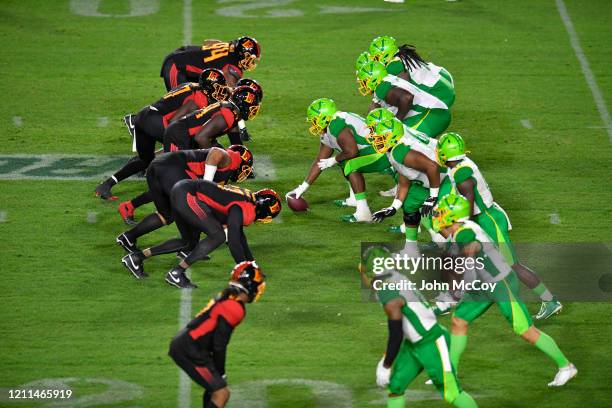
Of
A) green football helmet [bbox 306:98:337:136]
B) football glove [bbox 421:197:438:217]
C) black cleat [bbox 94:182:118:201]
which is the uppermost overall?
green football helmet [bbox 306:98:337:136]

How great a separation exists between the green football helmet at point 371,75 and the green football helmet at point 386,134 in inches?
59.9

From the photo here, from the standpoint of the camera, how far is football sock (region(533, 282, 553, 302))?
11.6 metres

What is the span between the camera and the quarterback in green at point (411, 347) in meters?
9.53

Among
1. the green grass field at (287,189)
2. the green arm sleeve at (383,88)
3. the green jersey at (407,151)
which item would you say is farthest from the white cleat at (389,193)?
the green jersey at (407,151)

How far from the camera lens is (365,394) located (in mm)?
10422

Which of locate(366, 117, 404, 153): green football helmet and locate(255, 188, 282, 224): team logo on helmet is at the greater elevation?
locate(366, 117, 404, 153): green football helmet

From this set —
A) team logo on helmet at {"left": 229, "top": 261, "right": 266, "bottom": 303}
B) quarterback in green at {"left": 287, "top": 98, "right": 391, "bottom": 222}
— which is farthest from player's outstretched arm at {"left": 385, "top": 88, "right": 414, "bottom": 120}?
team logo on helmet at {"left": 229, "top": 261, "right": 266, "bottom": 303}

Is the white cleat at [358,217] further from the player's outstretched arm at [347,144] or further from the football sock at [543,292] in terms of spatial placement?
the football sock at [543,292]

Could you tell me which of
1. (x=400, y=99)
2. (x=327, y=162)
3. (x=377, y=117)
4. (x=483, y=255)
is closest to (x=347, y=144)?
(x=327, y=162)

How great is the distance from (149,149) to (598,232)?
5102 millimetres

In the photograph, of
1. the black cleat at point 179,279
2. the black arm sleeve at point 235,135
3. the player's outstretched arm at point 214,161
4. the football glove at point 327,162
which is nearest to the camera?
the black cleat at point 179,279

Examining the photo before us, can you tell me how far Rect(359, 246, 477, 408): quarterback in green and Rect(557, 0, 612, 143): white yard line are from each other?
7.63m

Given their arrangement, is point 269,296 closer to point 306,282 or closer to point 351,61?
point 306,282

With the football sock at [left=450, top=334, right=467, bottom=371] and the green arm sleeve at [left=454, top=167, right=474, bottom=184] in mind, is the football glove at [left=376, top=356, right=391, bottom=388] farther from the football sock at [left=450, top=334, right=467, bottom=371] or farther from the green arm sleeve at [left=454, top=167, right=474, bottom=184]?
the green arm sleeve at [left=454, top=167, right=474, bottom=184]
